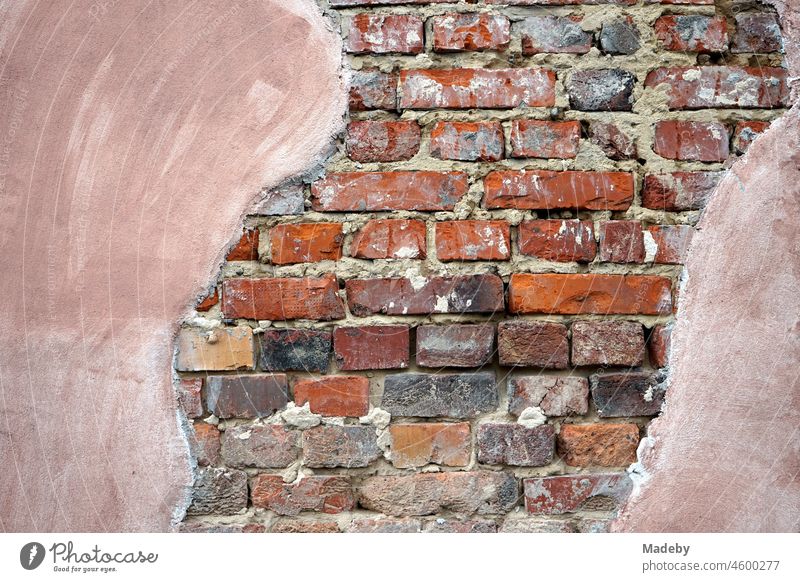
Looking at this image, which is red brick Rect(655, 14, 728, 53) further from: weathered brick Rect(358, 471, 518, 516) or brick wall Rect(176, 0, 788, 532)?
weathered brick Rect(358, 471, 518, 516)

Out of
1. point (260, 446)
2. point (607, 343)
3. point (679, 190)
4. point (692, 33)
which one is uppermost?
point (692, 33)

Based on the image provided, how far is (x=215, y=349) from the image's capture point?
1.29m

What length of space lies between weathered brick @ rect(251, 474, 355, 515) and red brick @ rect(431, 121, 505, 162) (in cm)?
61

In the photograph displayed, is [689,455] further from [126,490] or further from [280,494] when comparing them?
[126,490]

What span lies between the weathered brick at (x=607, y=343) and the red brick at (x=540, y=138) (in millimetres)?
308

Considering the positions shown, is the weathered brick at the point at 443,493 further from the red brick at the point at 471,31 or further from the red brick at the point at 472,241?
the red brick at the point at 471,31

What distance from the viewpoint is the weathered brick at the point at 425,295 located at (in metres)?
1.29

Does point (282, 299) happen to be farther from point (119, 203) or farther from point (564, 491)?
point (564, 491)

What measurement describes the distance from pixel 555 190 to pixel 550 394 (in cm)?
36

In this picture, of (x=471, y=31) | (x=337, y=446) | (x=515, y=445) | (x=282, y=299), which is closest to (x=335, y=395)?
(x=337, y=446)

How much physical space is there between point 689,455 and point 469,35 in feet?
2.77

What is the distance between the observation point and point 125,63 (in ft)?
4.27

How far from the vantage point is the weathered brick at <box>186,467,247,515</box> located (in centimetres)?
129

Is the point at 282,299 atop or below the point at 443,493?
atop
